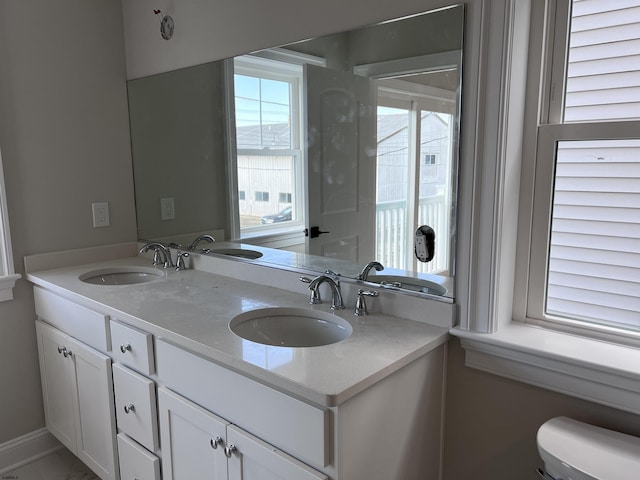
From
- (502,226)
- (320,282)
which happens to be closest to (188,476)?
(320,282)

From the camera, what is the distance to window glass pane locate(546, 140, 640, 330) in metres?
1.27

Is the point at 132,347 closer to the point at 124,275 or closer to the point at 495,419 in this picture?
the point at 124,275

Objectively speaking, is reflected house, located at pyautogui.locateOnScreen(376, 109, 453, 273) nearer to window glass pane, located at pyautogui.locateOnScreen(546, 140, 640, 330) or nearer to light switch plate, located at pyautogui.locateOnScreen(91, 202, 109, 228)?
window glass pane, located at pyautogui.locateOnScreen(546, 140, 640, 330)

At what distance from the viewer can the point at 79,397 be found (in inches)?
79.7

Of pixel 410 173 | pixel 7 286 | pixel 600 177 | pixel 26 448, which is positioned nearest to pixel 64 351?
pixel 7 286

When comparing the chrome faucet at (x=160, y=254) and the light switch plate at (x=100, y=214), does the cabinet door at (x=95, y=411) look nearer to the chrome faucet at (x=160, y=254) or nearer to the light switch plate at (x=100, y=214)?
the chrome faucet at (x=160, y=254)

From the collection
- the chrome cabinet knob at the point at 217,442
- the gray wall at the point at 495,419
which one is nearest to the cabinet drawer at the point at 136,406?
the chrome cabinet knob at the point at 217,442

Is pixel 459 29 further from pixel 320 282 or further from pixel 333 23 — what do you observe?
pixel 320 282

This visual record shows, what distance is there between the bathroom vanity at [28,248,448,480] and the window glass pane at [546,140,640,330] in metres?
0.39

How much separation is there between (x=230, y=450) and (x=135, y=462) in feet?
2.09

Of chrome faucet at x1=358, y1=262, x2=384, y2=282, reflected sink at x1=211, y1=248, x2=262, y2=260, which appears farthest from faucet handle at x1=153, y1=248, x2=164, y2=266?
chrome faucet at x1=358, y1=262, x2=384, y2=282

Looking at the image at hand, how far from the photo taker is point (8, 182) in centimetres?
219

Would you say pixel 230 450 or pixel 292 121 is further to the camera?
pixel 292 121

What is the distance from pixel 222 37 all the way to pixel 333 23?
61 centimetres
